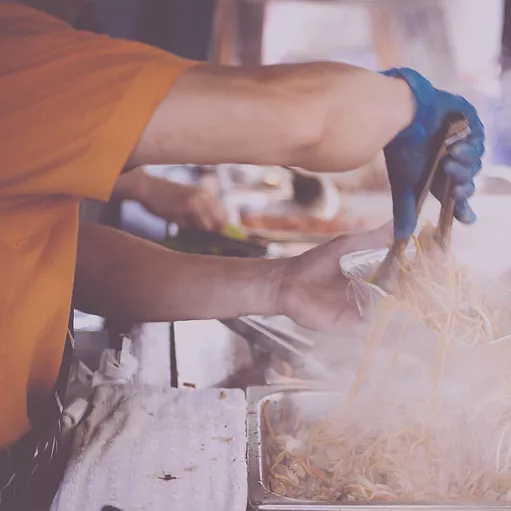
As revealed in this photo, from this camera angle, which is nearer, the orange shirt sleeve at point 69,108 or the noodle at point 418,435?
the orange shirt sleeve at point 69,108

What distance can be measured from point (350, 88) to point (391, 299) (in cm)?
45

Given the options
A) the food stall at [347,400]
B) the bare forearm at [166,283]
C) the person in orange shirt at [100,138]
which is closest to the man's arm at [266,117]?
the person in orange shirt at [100,138]

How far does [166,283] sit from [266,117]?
2.06ft

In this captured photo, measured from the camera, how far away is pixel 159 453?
1.31m

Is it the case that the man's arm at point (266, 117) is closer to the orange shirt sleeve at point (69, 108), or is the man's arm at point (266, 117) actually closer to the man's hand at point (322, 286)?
→ the orange shirt sleeve at point (69, 108)

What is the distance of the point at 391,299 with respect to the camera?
4.47 ft

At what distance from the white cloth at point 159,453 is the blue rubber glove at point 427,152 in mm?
551

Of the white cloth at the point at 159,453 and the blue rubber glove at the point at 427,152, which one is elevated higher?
the blue rubber glove at the point at 427,152

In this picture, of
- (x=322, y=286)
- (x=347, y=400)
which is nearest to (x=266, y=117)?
(x=322, y=286)

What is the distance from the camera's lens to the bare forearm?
5.13ft

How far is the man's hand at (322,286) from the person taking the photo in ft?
4.99

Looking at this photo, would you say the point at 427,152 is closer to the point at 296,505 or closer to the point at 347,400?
the point at 347,400

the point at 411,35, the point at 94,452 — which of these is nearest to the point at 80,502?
the point at 94,452

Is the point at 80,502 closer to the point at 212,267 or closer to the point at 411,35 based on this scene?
the point at 212,267
